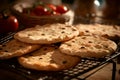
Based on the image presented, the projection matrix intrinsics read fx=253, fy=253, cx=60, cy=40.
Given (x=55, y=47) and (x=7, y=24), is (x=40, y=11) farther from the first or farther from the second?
(x=55, y=47)

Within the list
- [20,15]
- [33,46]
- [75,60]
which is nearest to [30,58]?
[33,46]

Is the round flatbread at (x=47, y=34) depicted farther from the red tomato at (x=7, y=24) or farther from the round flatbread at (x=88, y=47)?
the red tomato at (x=7, y=24)

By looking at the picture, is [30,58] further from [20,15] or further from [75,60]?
[20,15]

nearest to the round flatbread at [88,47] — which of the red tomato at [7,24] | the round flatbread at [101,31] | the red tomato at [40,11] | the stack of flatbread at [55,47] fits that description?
the stack of flatbread at [55,47]

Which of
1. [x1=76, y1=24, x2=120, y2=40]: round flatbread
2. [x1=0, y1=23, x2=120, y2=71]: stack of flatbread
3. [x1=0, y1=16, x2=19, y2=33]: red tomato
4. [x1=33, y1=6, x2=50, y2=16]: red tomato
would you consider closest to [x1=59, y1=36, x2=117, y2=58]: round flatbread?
[x1=0, y1=23, x2=120, y2=71]: stack of flatbread

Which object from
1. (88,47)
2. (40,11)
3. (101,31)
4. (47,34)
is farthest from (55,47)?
(40,11)

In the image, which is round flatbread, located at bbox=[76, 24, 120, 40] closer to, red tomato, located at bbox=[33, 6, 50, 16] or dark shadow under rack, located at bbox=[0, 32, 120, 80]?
dark shadow under rack, located at bbox=[0, 32, 120, 80]
